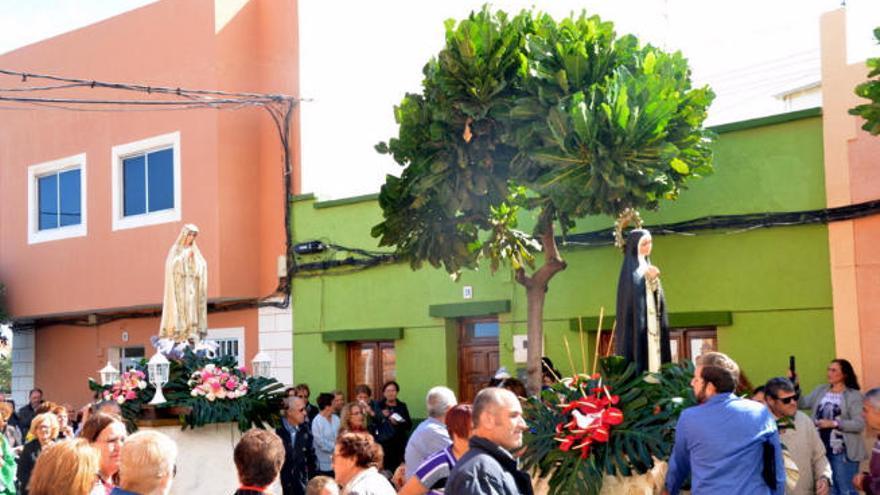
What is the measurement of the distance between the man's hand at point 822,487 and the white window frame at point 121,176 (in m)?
12.4

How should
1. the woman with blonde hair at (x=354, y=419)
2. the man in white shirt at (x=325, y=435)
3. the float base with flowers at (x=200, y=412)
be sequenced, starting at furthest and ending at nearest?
1. the man in white shirt at (x=325, y=435)
2. the float base with flowers at (x=200, y=412)
3. the woman with blonde hair at (x=354, y=419)

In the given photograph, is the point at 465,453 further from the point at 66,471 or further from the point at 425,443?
the point at 425,443

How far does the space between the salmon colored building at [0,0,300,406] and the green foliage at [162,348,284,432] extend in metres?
5.51

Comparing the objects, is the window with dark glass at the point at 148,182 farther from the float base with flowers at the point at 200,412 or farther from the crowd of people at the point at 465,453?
the crowd of people at the point at 465,453

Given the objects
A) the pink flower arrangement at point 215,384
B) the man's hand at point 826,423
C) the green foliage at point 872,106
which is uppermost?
the green foliage at point 872,106

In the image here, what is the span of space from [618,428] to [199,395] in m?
5.34

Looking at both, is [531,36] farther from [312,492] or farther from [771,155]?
[312,492]

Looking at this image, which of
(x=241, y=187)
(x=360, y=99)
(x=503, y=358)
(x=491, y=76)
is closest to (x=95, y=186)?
(x=241, y=187)

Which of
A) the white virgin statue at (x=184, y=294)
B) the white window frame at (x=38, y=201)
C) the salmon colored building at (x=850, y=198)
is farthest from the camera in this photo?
the white window frame at (x=38, y=201)

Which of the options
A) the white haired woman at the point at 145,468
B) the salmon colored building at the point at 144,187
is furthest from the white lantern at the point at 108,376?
the white haired woman at the point at 145,468

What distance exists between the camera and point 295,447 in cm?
1114

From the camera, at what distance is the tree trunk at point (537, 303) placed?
12.7 meters

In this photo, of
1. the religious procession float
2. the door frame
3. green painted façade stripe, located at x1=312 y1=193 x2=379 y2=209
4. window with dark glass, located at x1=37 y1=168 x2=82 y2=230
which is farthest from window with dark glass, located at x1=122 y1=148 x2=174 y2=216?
the religious procession float

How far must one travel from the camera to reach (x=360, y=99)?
1930 cm
